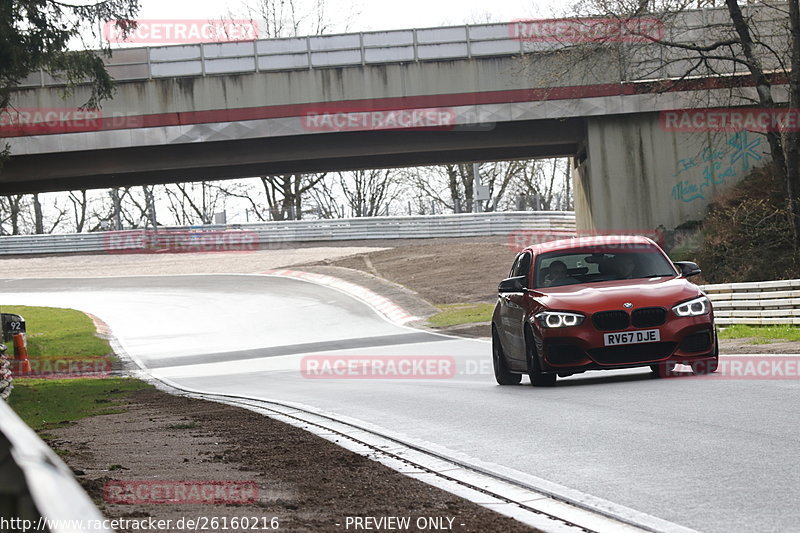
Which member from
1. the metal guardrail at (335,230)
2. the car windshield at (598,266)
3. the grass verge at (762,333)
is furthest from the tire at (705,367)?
the metal guardrail at (335,230)

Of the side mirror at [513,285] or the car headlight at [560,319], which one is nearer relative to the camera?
the car headlight at [560,319]

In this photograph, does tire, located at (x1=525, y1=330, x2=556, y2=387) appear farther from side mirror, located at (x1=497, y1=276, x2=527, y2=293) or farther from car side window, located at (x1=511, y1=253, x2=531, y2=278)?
car side window, located at (x1=511, y1=253, x2=531, y2=278)

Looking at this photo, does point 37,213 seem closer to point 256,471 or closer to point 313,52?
point 313,52

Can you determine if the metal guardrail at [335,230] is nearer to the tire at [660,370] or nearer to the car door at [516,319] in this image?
the car door at [516,319]

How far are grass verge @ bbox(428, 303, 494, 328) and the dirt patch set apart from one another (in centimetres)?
2273

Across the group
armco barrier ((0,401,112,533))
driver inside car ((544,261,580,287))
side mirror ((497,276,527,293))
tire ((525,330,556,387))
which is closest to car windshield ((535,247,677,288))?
driver inside car ((544,261,580,287))

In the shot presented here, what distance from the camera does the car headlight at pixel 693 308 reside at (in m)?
12.5

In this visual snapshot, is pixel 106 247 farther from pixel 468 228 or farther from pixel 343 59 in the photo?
pixel 343 59

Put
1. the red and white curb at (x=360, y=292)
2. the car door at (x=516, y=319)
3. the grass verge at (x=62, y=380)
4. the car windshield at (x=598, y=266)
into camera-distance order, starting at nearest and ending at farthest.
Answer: the car door at (x=516, y=319) → the car windshield at (x=598, y=266) → the grass verge at (x=62, y=380) → the red and white curb at (x=360, y=292)

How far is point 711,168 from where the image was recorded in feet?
129

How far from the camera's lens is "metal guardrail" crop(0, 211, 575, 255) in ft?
211

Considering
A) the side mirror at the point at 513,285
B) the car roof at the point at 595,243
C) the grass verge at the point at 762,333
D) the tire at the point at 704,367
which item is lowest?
the grass verge at the point at 762,333

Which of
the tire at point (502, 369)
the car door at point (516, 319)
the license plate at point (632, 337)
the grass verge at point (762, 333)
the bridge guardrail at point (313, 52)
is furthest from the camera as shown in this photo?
the bridge guardrail at point (313, 52)

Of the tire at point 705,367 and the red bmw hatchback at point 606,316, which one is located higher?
the red bmw hatchback at point 606,316
